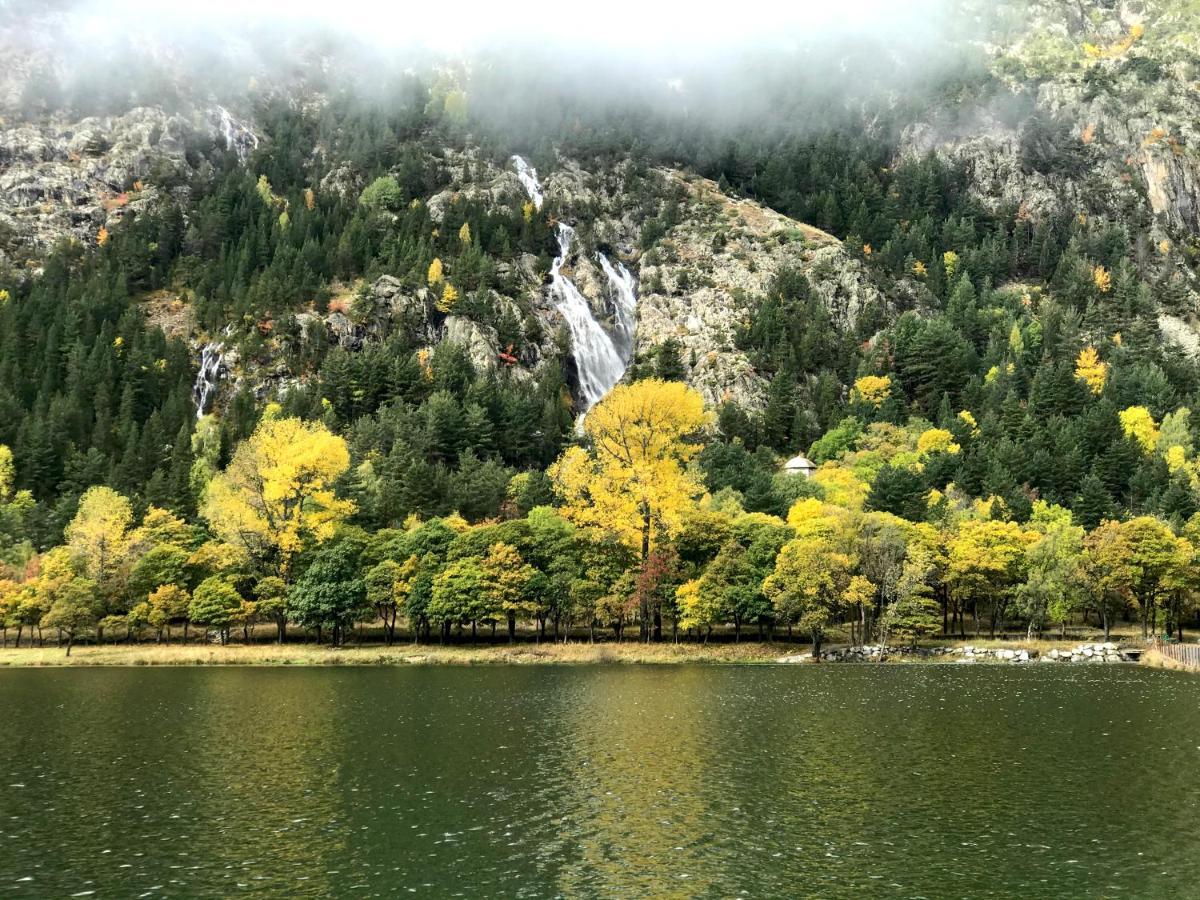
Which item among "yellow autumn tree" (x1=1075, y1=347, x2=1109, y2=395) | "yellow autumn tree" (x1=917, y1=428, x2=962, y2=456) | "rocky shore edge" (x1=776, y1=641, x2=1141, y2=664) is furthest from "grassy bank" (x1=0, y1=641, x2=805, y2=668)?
"yellow autumn tree" (x1=1075, y1=347, x2=1109, y2=395)

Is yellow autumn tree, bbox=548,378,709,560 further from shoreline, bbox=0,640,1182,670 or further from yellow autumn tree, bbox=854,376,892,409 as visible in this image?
yellow autumn tree, bbox=854,376,892,409

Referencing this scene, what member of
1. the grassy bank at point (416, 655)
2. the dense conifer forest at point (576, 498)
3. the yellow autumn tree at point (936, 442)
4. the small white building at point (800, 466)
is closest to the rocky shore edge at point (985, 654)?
the dense conifer forest at point (576, 498)

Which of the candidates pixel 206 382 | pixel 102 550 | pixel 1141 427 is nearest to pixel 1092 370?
pixel 1141 427

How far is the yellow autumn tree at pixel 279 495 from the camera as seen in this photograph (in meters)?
107

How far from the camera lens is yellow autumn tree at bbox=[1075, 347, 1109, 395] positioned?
182988 mm

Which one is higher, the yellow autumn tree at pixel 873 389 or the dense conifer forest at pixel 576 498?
the yellow autumn tree at pixel 873 389

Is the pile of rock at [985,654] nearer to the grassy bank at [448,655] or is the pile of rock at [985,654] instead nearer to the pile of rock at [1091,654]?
the pile of rock at [1091,654]

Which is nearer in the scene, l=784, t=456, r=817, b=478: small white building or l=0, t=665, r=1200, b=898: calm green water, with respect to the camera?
l=0, t=665, r=1200, b=898: calm green water

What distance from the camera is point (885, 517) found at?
106375 millimetres

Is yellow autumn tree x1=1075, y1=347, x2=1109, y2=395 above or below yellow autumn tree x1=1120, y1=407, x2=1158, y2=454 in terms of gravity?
above

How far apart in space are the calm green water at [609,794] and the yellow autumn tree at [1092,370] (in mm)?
133757

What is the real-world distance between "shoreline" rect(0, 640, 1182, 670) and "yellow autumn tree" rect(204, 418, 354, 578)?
13.3 metres

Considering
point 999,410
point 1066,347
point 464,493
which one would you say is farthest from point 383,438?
point 1066,347

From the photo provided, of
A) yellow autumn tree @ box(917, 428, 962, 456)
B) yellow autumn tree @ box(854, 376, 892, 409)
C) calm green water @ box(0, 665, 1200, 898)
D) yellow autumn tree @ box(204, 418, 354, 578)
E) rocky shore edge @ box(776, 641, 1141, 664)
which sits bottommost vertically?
calm green water @ box(0, 665, 1200, 898)
